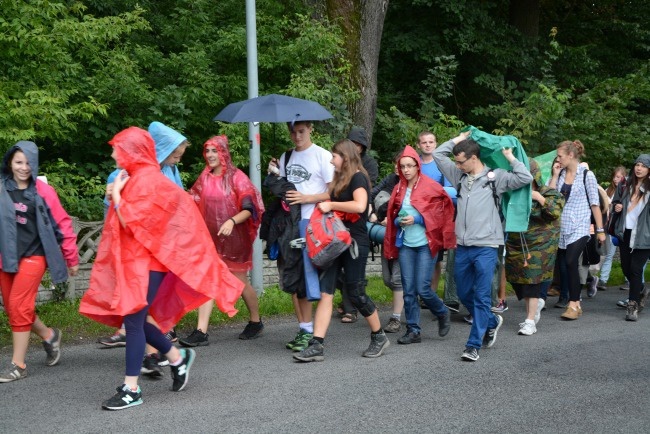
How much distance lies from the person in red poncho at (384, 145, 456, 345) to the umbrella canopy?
0.95m

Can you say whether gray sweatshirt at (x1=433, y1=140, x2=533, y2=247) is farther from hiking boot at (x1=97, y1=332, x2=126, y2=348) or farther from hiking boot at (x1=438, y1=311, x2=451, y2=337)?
hiking boot at (x1=97, y1=332, x2=126, y2=348)

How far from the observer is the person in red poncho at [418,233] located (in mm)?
8117

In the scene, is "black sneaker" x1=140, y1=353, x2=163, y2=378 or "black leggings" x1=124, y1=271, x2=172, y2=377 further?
"black sneaker" x1=140, y1=353, x2=163, y2=378

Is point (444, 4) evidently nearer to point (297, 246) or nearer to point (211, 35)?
point (211, 35)

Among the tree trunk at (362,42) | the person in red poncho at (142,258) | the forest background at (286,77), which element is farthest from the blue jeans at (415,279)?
the tree trunk at (362,42)

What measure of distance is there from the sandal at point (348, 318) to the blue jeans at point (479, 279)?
1.89 m

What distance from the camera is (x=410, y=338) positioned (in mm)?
8195

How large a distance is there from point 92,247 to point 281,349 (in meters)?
3.59

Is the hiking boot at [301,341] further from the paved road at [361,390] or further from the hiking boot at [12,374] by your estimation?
the hiking boot at [12,374]

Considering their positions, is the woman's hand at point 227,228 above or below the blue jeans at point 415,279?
above

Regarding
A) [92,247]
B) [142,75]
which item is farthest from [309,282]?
[142,75]

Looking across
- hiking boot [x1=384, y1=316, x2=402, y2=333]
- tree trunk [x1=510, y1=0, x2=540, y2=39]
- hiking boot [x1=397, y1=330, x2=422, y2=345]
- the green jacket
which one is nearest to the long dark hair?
the green jacket

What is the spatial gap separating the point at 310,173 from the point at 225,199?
827 millimetres

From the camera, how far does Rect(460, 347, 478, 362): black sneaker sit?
7.41 m
